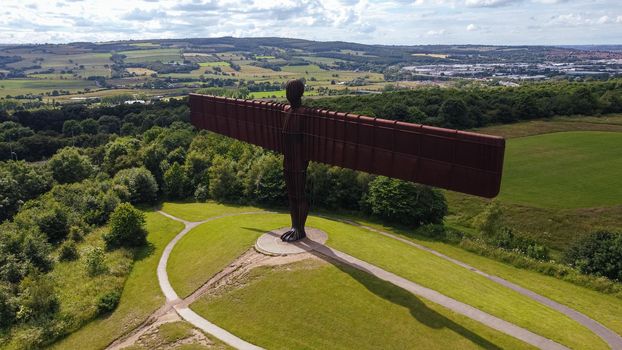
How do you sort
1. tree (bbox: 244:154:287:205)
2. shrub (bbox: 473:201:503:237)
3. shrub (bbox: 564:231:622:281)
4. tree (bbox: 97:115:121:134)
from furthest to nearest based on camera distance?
tree (bbox: 97:115:121:134) → tree (bbox: 244:154:287:205) → shrub (bbox: 473:201:503:237) → shrub (bbox: 564:231:622:281)

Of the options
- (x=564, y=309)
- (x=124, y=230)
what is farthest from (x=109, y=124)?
(x=564, y=309)

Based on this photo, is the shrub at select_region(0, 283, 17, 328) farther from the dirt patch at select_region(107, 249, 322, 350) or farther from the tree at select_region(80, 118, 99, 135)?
the tree at select_region(80, 118, 99, 135)

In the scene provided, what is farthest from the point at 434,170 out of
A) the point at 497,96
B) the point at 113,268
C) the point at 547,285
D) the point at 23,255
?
the point at 497,96

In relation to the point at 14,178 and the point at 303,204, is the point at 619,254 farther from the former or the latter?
the point at 14,178

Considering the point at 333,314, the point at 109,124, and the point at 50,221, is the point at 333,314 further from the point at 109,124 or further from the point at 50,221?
the point at 109,124

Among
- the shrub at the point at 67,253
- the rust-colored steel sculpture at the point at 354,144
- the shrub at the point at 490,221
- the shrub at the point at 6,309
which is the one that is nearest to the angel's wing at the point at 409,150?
the rust-colored steel sculpture at the point at 354,144

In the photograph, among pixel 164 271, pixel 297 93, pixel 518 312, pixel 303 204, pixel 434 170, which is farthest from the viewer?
pixel 164 271

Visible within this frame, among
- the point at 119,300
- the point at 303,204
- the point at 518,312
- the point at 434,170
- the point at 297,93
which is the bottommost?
the point at 119,300

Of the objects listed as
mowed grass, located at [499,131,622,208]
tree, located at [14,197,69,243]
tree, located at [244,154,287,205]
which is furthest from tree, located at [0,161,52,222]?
mowed grass, located at [499,131,622,208]
